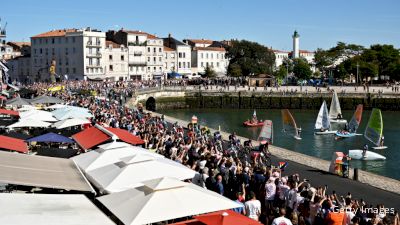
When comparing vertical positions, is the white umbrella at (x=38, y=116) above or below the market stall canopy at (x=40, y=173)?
above

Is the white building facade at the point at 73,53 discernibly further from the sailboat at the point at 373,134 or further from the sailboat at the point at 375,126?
the sailboat at the point at 373,134

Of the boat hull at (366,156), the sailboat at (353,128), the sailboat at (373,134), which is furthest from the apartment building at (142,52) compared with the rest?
the boat hull at (366,156)

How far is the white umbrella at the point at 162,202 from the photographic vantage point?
9.22 meters

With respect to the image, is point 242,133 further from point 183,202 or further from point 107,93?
point 183,202

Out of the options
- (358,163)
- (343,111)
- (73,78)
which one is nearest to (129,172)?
(358,163)

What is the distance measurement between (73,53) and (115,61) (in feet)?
25.3

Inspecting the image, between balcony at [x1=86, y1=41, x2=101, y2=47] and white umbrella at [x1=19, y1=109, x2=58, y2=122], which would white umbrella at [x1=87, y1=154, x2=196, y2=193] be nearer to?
white umbrella at [x1=19, y1=109, x2=58, y2=122]

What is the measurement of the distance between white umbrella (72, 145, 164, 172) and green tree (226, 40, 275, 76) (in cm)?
9192

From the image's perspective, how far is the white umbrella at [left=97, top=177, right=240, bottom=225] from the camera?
9.22 m

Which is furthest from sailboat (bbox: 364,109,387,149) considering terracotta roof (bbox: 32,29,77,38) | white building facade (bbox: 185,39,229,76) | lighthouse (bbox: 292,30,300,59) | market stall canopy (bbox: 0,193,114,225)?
lighthouse (bbox: 292,30,300,59)

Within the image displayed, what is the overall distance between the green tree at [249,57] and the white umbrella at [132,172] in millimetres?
93668

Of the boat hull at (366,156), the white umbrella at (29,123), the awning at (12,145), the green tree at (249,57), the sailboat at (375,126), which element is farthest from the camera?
the green tree at (249,57)

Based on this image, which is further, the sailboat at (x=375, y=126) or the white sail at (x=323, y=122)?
the white sail at (x=323, y=122)

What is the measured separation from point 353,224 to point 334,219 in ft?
2.15
